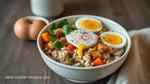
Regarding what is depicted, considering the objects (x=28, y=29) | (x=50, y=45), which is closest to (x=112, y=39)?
(x=50, y=45)

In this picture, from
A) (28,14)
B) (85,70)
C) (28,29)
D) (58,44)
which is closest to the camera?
(85,70)

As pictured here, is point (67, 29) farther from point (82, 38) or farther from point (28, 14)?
point (28, 14)

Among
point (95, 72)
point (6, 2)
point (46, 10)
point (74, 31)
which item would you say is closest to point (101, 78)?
point (95, 72)

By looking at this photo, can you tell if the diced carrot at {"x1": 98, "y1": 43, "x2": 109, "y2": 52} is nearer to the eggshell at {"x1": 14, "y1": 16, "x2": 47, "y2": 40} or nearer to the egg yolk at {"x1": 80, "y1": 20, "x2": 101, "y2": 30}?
the egg yolk at {"x1": 80, "y1": 20, "x2": 101, "y2": 30}

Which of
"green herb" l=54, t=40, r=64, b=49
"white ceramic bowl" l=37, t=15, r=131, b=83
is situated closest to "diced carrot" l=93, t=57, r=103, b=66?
"white ceramic bowl" l=37, t=15, r=131, b=83

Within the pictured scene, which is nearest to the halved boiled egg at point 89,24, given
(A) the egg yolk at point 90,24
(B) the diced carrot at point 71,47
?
(A) the egg yolk at point 90,24

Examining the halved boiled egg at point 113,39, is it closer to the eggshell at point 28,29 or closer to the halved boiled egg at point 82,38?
the halved boiled egg at point 82,38
